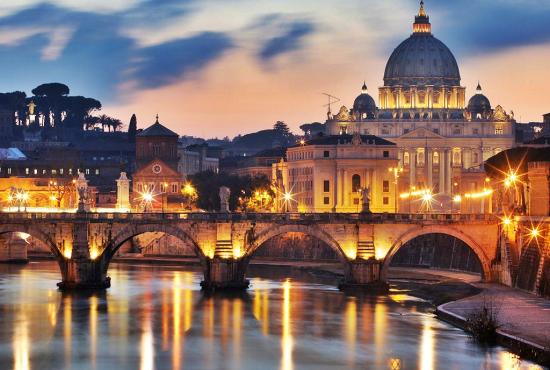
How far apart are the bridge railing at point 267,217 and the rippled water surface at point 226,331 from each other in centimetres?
483

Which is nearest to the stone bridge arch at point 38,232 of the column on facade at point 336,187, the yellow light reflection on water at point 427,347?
the yellow light reflection on water at point 427,347

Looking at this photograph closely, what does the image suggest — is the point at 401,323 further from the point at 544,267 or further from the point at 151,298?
the point at 151,298

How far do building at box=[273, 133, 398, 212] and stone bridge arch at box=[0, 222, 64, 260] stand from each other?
214 ft

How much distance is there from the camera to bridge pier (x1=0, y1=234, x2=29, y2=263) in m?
136

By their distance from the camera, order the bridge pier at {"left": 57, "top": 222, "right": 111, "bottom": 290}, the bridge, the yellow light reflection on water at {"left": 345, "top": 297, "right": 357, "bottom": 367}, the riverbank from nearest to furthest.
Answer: the riverbank, the yellow light reflection on water at {"left": 345, "top": 297, "right": 357, "bottom": 367}, the bridge, the bridge pier at {"left": 57, "top": 222, "right": 111, "bottom": 290}

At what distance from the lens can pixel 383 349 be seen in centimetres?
7875

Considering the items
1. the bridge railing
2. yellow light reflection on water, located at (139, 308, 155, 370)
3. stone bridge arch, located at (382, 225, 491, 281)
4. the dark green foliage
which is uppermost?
the dark green foliage

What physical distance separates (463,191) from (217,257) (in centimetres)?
6463

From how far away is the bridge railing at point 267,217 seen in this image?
105000mm

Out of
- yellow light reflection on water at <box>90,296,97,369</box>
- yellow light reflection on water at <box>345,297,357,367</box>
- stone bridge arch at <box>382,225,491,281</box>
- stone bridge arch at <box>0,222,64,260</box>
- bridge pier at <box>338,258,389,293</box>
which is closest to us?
yellow light reflection on water at <box>345,297,357,367</box>

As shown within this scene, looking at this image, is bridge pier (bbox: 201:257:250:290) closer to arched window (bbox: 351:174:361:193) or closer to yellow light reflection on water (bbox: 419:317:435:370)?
yellow light reflection on water (bbox: 419:317:435:370)

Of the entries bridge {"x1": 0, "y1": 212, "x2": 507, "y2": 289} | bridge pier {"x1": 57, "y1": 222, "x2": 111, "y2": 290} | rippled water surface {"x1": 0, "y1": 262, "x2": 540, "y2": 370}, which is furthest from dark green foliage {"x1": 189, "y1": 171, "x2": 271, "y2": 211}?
bridge pier {"x1": 57, "y1": 222, "x2": 111, "y2": 290}

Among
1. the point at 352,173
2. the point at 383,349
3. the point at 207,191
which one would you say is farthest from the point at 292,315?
the point at 352,173

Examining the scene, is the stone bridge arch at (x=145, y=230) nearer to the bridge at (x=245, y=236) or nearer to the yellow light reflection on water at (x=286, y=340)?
the bridge at (x=245, y=236)
